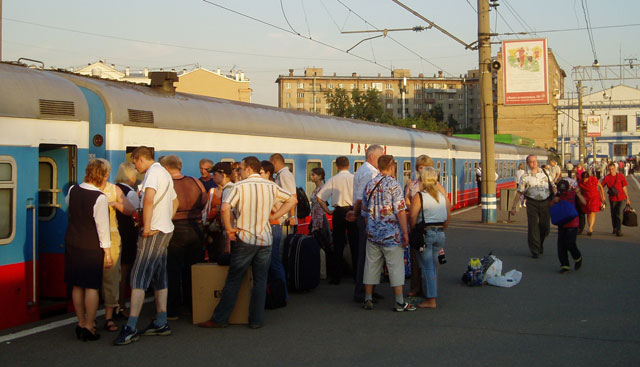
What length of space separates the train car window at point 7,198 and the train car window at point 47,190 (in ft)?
2.58

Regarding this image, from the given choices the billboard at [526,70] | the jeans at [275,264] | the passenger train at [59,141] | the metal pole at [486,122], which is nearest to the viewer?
the passenger train at [59,141]

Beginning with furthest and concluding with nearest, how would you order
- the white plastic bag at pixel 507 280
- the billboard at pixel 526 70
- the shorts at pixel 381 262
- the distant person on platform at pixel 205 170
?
1. the billboard at pixel 526 70
2. the white plastic bag at pixel 507 280
3. the distant person on platform at pixel 205 170
4. the shorts at pixel 381 262

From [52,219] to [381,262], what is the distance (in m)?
3.83

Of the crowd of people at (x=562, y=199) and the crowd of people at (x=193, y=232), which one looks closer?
the crowd of people at (x=193, y=232)

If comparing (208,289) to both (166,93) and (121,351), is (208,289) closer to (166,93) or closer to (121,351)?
(121,351)

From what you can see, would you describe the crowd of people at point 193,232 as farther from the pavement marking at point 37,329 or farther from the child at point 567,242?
the child at point 567,242

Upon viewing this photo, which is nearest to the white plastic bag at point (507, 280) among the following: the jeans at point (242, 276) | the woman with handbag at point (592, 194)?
the jeans at point (242, 276)

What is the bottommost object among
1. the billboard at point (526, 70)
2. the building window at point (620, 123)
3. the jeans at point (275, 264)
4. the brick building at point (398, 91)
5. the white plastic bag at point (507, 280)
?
the white plastic bag at point (507, 280)

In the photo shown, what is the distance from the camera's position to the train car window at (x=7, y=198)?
7.46 metres

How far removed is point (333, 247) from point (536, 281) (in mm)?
3010

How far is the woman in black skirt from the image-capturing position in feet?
23.4

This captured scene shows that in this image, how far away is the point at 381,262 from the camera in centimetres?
866

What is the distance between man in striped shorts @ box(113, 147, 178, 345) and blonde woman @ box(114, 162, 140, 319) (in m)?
0.64

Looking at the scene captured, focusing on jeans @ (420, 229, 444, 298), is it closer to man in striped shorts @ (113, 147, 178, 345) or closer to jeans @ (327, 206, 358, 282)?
jeans @ (327, 206, 358, 282)
